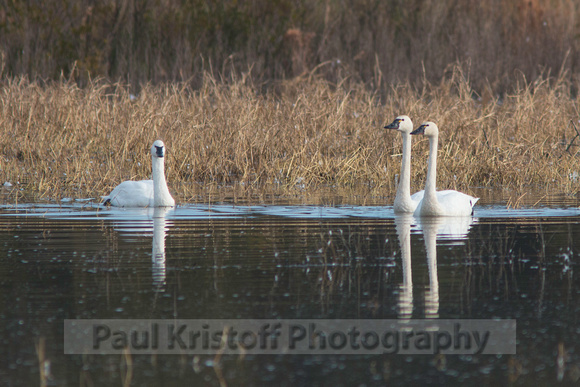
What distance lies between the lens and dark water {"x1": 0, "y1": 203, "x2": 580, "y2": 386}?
423 centimetres

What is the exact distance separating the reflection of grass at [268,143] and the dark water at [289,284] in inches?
119

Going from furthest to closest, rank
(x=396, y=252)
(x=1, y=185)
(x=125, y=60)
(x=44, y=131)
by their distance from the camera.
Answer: (x=125, y=60) < (x=44, y=131) < (x=1, y=185) < (x=396, y=252)

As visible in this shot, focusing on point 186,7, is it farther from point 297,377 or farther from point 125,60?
point 297,377

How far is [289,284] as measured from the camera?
5820 millimetres

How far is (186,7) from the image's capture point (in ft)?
71.1

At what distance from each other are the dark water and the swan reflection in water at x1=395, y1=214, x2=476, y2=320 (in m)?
0.02

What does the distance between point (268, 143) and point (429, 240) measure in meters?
5.75

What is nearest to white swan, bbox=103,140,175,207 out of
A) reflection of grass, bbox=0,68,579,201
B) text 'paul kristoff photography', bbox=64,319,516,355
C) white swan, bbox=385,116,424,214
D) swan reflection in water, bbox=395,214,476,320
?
reflection of grass, bbox=0,68,579,201

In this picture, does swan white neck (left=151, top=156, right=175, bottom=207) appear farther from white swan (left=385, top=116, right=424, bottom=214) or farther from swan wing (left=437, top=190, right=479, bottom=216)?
swan wing (left=437, top=190, right=479, bottom=216)

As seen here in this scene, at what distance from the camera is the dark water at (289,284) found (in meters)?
4.23

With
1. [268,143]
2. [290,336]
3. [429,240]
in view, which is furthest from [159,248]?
[268,143]

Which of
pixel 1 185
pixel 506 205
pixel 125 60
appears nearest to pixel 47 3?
pixel 125 60

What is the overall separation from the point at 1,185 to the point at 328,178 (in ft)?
12.6

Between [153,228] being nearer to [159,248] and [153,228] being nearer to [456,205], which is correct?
[159,248]
